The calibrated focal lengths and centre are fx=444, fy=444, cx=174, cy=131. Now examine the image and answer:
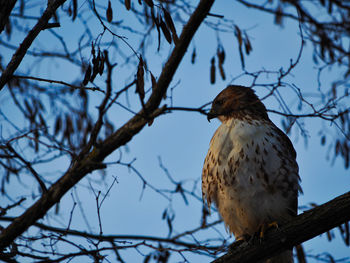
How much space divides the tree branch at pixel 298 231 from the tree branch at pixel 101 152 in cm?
121

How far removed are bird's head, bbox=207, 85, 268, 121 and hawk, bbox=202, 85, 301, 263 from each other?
0.06m

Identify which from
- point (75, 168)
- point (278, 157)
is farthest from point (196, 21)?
point (75, 168)

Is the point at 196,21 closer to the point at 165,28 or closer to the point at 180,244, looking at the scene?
the point at 165,28

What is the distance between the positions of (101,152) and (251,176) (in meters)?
1.23

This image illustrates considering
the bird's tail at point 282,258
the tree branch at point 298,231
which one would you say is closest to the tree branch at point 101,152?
the tree branch at point 298,231

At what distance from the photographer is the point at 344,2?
20.3 ft

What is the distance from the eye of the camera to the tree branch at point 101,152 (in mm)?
3441

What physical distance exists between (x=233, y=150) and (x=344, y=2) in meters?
3.62

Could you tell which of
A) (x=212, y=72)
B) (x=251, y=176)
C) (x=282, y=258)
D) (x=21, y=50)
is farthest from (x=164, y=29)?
(x=282, y=258)

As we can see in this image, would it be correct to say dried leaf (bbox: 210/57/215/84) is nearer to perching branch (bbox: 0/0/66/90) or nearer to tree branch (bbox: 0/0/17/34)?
perching branch (bbox: 0/0/66/90)

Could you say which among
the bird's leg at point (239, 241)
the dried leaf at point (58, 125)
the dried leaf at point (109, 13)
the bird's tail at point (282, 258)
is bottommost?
the bird's tail at point (282, 258)

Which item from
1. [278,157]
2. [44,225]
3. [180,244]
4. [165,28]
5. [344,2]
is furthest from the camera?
[344,2]

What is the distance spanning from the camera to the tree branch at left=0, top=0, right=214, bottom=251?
11.3ft

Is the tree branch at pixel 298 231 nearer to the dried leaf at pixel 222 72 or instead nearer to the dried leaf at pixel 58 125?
the dried leaf at pixel 222 72
